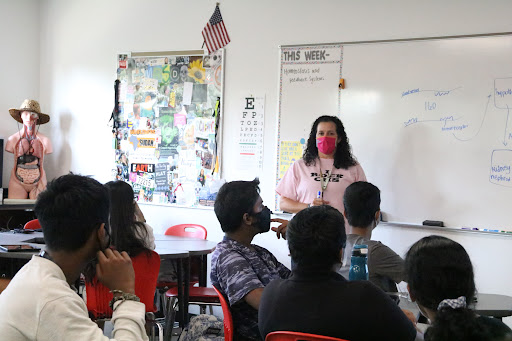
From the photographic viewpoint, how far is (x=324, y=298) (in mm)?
1600

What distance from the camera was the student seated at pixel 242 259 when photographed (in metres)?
2.03

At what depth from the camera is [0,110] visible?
5.80 m

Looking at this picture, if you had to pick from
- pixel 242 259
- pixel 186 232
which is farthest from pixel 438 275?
pixel 186 232

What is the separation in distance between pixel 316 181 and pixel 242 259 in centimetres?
183

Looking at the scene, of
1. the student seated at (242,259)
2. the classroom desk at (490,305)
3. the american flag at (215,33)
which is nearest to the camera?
the student seated at (242,259)

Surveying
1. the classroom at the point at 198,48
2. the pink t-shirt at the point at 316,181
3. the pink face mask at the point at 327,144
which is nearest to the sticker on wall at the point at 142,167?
the classroom at the point at 198,48

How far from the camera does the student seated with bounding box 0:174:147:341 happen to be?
4.14ft

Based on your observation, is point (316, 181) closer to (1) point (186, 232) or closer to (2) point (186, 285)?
(2) point (186, 285)

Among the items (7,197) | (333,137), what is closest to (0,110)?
(7,197)

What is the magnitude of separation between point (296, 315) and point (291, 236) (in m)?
0.26

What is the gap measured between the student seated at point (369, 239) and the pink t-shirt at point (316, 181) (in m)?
1.06

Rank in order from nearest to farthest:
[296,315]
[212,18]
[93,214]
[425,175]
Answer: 1. [93,214]
2. [296,315]
3. [425,175]
4. [212,18]

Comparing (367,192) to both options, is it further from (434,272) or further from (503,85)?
(503,85)

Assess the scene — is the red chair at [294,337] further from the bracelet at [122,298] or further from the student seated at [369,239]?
the student seated at [369,239]
